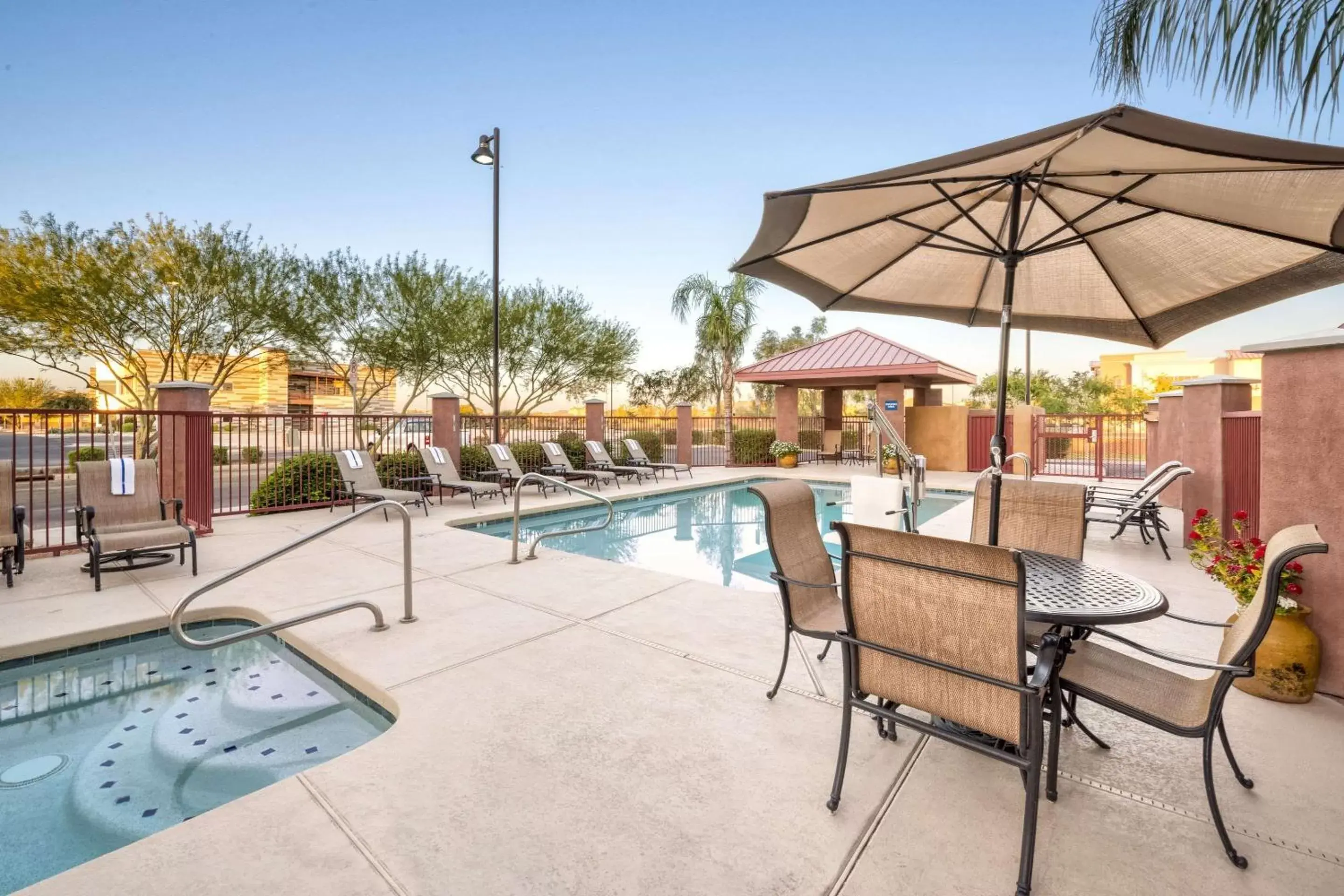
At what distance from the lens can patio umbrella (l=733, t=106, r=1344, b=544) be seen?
6.72 ft

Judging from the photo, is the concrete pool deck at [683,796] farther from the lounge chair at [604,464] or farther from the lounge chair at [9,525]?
the lounge chair at [604,464]

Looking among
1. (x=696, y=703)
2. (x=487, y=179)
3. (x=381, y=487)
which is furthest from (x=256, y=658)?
(x=487, y=179)

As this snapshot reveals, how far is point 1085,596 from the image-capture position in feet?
7.22

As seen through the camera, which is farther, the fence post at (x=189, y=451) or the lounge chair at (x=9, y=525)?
the fence post at (x=189, y=451)

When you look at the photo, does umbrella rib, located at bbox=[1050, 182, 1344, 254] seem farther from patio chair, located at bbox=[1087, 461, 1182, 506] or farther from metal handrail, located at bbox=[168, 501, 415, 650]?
patio chair, located at bbox=[1087, 461, 1182, 506]

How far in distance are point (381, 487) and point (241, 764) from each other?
721 cm

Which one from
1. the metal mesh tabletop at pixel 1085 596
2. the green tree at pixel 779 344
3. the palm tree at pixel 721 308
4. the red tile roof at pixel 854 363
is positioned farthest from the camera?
the green tree at pixel 779 344

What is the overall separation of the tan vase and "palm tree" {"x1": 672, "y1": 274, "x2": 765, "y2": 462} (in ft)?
49.7

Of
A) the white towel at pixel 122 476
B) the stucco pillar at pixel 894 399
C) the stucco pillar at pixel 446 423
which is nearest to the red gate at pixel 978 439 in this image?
the stucco pillar at pixel 894 399

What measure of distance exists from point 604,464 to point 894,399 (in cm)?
786

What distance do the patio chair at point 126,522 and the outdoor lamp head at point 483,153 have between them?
23.6 ft

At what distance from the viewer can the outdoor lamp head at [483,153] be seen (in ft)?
33.8

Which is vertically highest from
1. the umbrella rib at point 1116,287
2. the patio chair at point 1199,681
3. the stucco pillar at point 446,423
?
the umbrella rib at point 1116,287

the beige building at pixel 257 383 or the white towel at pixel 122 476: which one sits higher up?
the beige building at pixel 257 383
